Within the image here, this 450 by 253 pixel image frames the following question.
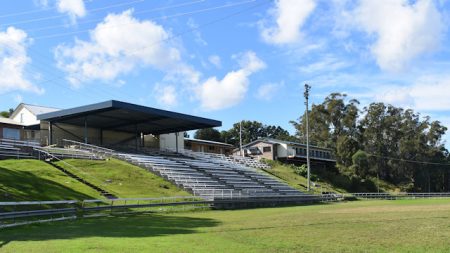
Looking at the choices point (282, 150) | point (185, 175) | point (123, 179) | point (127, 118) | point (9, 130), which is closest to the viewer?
point (123, 179)

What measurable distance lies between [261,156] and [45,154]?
1885 inches

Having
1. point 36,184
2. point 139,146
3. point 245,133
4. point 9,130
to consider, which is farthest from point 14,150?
point 245,133

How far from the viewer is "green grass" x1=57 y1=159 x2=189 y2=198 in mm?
35750

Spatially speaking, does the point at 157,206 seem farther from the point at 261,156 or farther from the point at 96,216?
the point at 261,156

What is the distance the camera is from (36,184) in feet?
→ 97.4

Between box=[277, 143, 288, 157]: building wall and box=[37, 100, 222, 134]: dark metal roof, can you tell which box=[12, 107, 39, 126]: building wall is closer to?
box=[37, 100, 222, 134]: dark metal roof

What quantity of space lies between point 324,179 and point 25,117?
44.6 meters

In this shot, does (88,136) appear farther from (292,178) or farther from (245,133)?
(245,133)

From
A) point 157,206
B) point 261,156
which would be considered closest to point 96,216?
point 157,206

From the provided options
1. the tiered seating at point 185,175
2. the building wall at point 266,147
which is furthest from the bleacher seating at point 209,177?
the building wall at point 266,147

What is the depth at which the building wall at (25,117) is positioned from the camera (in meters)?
59.3

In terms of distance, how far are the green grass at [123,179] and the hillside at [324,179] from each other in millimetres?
26634

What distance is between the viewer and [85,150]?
50938 millimetres

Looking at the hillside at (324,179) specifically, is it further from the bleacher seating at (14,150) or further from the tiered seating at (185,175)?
the bleacher seating at (14,150)
